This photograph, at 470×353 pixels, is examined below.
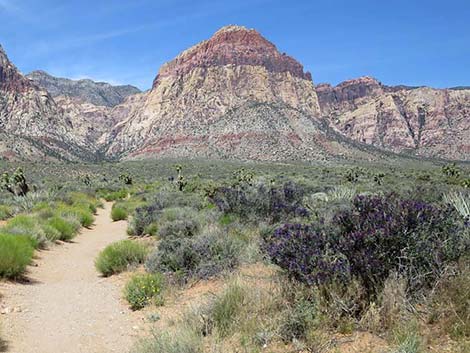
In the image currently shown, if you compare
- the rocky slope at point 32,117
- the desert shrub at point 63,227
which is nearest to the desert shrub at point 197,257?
the desert shrub at point 63,227

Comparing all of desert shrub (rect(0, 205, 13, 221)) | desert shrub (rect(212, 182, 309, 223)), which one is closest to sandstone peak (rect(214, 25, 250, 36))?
desert shrub (rect(0, 205, 13, 221))

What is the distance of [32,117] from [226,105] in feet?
210

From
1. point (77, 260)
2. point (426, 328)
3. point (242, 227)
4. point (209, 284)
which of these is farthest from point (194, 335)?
point (77, 260)

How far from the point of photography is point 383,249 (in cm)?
505

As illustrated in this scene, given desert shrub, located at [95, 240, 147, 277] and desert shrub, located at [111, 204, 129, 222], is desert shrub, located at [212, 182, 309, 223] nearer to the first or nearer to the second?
desert shrub, located at [95, 240, 147, 277]

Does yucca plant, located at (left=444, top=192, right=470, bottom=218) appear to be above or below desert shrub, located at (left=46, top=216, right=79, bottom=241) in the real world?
above

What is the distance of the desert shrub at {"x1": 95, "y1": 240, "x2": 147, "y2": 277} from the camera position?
10062 mm

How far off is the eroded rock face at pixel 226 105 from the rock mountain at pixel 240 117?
34 cm

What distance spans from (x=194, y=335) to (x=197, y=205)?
13.9m

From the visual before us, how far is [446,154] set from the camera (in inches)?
5984

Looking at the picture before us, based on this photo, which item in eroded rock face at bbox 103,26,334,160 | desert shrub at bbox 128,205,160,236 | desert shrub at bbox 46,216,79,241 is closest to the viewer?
desert shrub at bbox 46,216,79,241

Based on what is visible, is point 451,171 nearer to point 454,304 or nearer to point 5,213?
point 5,213

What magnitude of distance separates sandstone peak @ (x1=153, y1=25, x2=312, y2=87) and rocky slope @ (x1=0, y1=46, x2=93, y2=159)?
1650 inches

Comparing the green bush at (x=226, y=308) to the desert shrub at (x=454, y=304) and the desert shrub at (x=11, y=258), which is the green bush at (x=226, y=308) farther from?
the desert shrub at (x=11, y=258)
